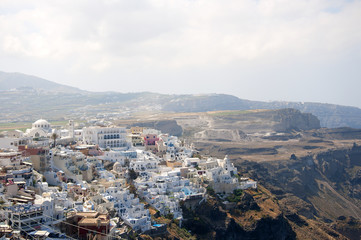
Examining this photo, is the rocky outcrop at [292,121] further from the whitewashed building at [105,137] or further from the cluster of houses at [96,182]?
the whitewashed building at [105,137]

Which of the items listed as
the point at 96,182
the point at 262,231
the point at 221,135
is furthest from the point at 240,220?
the point at 221,135

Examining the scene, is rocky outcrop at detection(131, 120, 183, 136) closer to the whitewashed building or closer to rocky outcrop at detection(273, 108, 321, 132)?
rocky outcrop at detection(273, 108, 321, 132)

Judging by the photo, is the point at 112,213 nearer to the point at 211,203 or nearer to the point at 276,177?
the point at 211,203

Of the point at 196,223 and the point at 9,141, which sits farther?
the point at 9,141

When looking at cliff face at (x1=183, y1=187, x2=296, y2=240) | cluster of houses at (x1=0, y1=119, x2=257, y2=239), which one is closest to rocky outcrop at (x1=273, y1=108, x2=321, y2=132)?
cluster of houses at (x1=0, y1=119, x2=257, y2=239)

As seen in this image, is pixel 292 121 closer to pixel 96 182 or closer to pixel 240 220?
pixel 240 220

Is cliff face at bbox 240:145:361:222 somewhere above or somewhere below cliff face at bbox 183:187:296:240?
below

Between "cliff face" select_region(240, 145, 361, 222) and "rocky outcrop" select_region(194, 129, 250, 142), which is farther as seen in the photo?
"rocky outcrop" select_region(194, 129, 250, 142)

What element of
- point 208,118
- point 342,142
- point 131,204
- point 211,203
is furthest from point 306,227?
point 208,118
